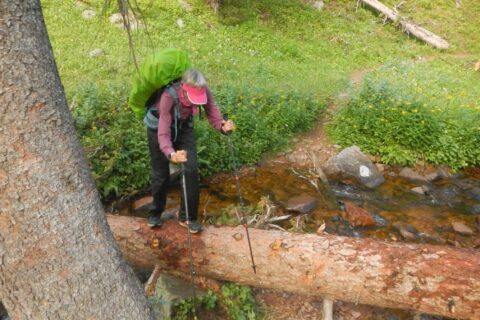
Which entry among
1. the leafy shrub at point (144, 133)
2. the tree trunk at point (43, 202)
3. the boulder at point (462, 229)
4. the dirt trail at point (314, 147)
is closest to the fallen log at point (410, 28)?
the dirt trail at point (314, 147)

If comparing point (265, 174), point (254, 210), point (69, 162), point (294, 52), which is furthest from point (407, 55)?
point (69, 162)

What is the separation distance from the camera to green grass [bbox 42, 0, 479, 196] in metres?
7.90

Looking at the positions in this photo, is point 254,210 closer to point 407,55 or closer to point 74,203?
point 74,203

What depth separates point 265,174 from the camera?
8852mm

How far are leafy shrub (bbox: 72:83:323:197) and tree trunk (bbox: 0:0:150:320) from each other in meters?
4.10

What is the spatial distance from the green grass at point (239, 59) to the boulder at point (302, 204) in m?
1.59

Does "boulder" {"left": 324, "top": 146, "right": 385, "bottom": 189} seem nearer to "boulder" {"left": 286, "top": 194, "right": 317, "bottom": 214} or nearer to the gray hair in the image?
"boulder" {"left": 286, "top": 194, "right": 317, "bottom": 214}

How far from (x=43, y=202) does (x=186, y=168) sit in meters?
2.22

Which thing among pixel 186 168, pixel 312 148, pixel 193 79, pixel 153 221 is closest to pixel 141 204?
pixel 153 221

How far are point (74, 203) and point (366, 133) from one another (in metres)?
8.38

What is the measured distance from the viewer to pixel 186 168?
16.0ft

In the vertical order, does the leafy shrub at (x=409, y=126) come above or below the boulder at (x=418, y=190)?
above

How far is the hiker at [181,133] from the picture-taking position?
178 inches

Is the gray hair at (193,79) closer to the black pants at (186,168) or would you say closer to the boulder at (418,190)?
the black pants at (186,168)
